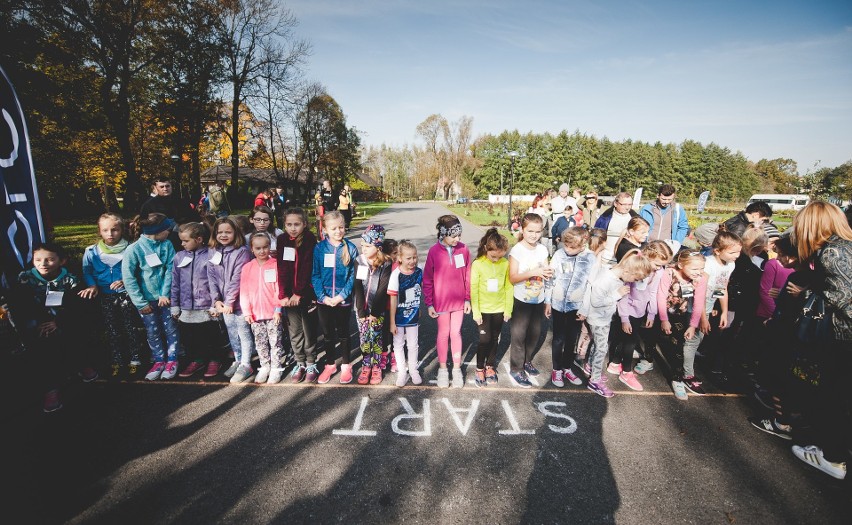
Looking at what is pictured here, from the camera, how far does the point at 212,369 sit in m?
4.38

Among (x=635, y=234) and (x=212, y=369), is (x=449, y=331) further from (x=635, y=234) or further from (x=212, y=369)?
(x=212, y=369)

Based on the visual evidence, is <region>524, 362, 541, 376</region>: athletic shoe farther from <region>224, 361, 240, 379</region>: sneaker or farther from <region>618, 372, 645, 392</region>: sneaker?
<region>224, 361, 240, 379</region>: sneaker

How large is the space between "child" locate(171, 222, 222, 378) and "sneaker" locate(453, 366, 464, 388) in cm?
304

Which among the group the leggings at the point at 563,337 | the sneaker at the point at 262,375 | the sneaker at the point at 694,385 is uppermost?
the leggings at the point at 563,337

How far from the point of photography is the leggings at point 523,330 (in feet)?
13.4

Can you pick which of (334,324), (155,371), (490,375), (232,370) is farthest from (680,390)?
(155,371)

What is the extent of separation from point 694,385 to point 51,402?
284 inches

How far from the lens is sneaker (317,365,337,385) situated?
4215 millimetres

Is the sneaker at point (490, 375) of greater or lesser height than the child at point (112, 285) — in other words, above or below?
below

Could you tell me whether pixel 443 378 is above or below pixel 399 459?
above

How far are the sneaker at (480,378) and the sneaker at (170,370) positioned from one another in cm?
379

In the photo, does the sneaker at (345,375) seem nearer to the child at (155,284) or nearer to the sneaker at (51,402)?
the child at (155,284)

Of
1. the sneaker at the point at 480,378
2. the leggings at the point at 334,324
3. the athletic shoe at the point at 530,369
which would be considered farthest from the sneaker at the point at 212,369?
the athletic shoe at the point at 530,369

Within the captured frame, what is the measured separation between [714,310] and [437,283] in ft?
12.2
